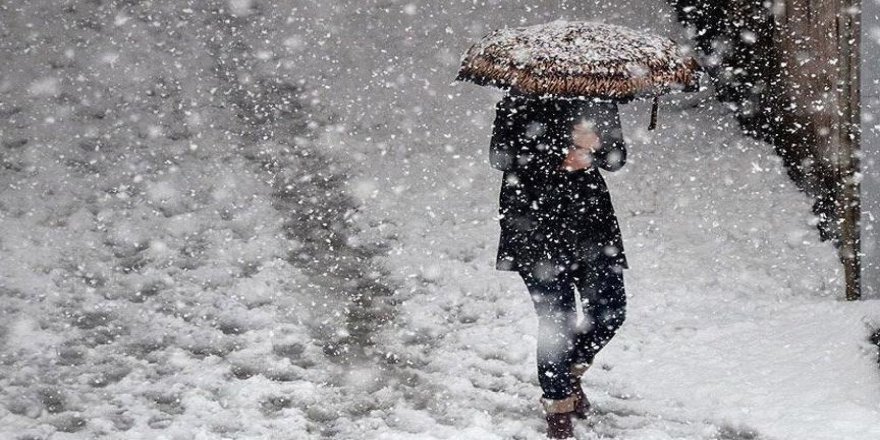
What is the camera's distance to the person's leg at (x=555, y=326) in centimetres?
421

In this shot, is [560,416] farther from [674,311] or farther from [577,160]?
[674,311]

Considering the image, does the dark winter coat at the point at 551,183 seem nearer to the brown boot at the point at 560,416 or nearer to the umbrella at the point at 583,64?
the umbrella at the point at 583,64

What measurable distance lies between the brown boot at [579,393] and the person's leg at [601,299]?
0.19 metres

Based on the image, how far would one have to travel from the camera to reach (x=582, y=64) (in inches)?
152

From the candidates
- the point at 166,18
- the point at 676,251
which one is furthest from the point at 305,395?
the point at 166,18

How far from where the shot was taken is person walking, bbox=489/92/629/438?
4.07 meters

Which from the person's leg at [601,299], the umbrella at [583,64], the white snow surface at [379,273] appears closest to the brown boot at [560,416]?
the white snow surface at [379,273]

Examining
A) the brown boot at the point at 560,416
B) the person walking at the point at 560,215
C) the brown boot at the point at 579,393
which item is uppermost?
the person walking at the point at 560,215

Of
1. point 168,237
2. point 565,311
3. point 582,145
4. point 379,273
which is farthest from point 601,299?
point 168,237

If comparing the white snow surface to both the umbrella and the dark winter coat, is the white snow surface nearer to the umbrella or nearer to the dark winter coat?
the dark winter coat

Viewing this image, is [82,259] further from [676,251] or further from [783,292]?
[783,292]

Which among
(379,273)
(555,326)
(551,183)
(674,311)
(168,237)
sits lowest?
(555,326)

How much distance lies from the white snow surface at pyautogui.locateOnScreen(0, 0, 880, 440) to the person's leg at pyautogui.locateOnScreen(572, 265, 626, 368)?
1.80 ft

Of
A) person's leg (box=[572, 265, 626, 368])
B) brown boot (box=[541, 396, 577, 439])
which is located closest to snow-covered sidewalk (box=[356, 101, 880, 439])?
brown boot (box=[541, 396, 577, 439])
